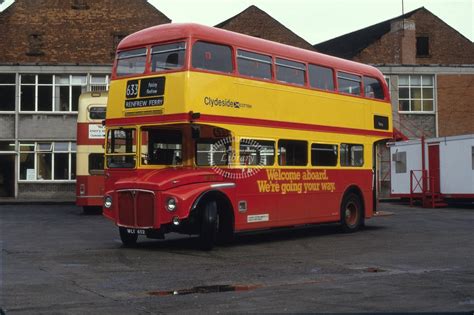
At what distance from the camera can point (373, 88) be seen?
18984mm

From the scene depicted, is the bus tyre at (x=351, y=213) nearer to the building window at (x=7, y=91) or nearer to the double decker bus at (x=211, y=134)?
the double decker bus at (x=211, y=134)

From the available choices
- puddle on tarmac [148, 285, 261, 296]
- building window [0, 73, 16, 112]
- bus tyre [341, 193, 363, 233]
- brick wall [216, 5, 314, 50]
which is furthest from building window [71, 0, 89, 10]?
puddle on tarmac [148, 285, 261, 296]

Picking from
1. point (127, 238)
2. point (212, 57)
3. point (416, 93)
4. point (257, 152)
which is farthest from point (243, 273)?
point (416, 93)

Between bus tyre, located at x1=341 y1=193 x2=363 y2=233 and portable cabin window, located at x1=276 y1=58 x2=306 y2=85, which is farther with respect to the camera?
bus tyre, located at x1=341 y1=193 x2=363 y2=233

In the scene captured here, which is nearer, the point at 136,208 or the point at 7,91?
the point at 136,208

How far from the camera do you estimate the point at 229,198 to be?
13.9m

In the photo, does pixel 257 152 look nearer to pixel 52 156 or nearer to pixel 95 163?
pixel 95 163

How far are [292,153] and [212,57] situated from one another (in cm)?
347

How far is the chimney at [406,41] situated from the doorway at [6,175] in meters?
25.5

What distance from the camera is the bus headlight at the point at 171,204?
12.7 meters

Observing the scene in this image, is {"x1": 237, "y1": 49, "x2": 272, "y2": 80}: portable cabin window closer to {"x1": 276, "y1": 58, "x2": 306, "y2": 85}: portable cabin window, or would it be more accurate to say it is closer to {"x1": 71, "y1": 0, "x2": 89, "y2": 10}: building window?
{"x1": 276, "y1": 58, "x2": 306, "y2": 85}: portable cabin window

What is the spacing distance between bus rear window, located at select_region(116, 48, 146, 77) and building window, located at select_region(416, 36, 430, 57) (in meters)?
34.8

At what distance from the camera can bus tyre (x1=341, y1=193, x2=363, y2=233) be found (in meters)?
17.8

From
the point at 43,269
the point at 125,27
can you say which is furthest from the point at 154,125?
the point at 125,27
